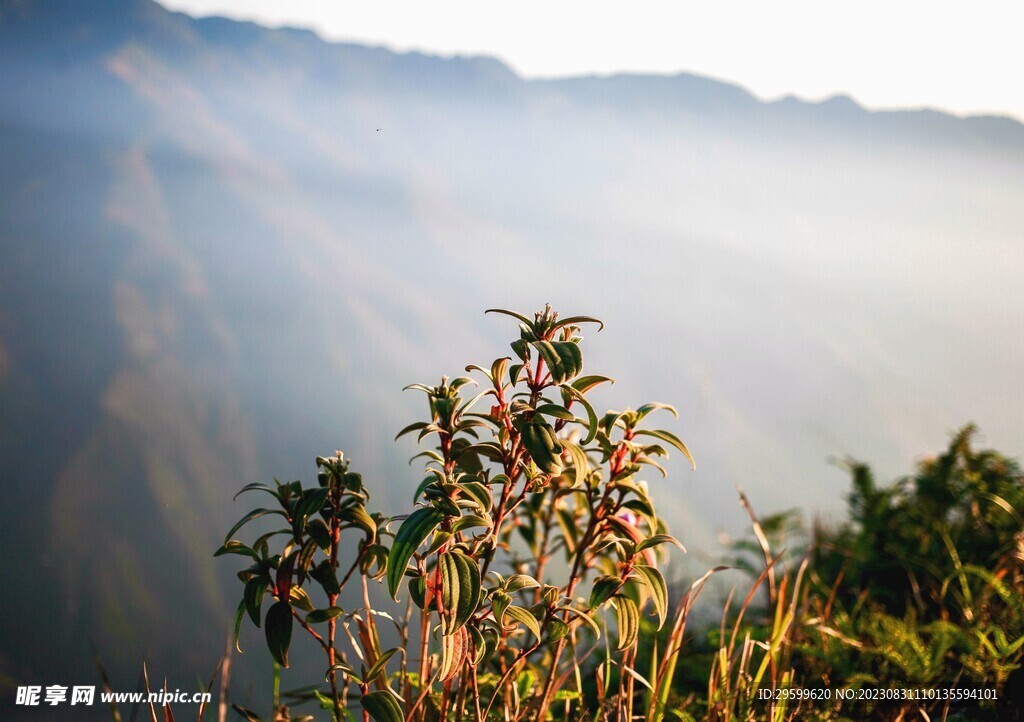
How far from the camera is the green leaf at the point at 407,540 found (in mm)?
715

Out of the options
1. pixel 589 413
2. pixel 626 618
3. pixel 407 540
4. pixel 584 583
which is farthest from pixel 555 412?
pixel 584 583

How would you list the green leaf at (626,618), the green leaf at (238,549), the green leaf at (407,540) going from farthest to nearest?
the green leaf at (626,618) < the green leaf at (238,549) < the green leaf at (407,540)

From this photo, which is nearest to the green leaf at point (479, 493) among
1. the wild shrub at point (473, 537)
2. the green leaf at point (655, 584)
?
the wild shrub at point (473, 537)

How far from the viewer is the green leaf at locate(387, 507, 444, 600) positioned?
2.35 feet

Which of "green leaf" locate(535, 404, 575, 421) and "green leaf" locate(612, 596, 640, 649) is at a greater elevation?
"green leaf" locate(535, 404, 575, 421)

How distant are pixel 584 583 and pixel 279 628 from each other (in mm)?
650

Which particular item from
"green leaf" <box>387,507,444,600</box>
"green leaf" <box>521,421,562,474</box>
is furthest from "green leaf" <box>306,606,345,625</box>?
"green leaf" <box>521,421,562,474</box>

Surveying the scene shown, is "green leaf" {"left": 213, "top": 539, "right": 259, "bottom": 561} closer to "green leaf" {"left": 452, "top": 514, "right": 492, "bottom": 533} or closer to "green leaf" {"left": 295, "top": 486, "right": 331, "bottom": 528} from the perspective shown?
"green leaf" {"left": 295, "top": 486, "right": 331, "bottom": 528}

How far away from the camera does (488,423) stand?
2.77 ft

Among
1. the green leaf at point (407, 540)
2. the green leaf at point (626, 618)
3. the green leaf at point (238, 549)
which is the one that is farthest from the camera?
the green leaf at point (626, 618)

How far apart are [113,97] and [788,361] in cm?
217

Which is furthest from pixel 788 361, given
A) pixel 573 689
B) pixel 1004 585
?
pixel 573 689

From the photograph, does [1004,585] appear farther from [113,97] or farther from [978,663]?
[113,97]

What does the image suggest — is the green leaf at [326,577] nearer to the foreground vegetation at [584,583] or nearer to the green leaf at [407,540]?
the foreground vegetation at [584,583]
